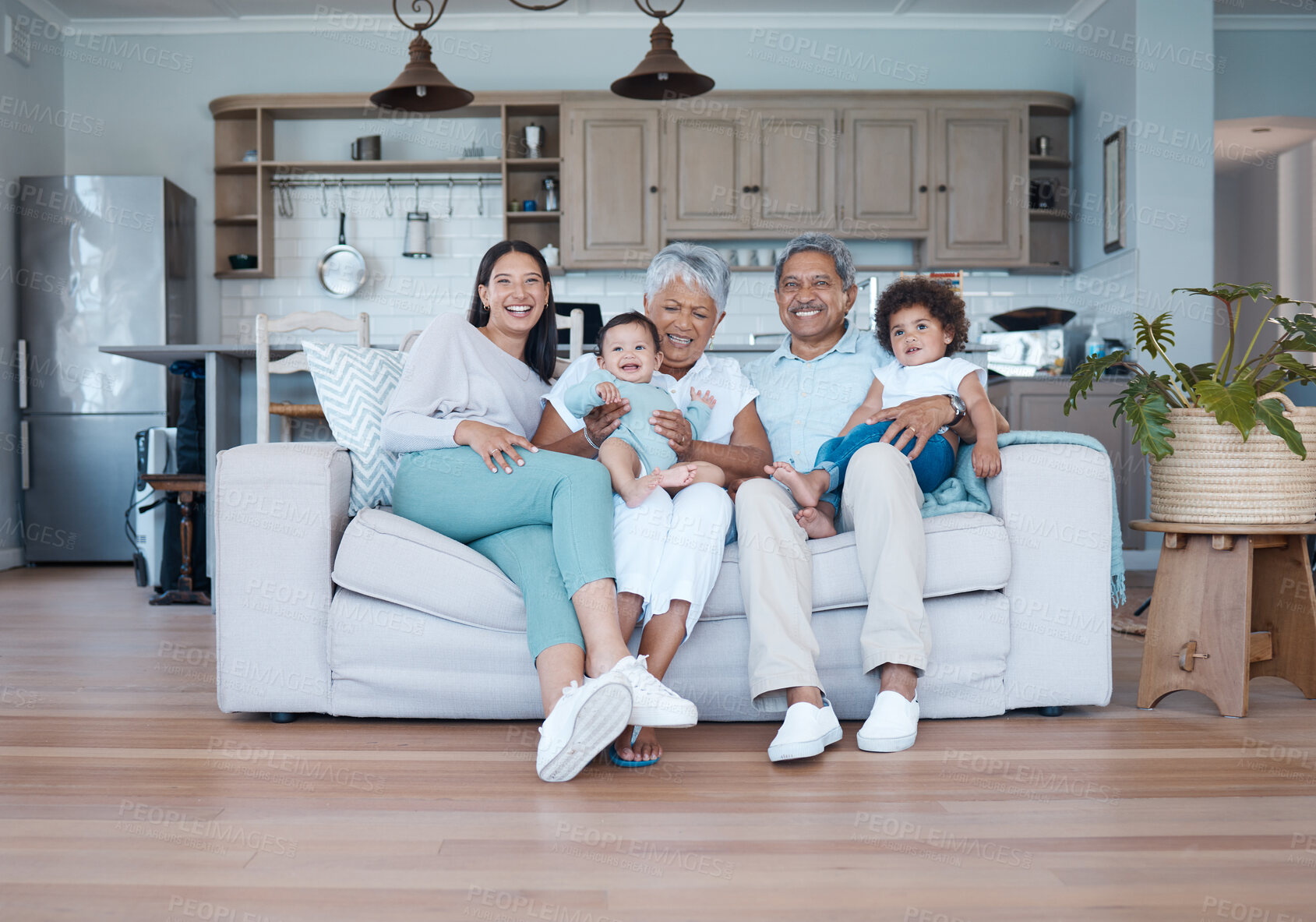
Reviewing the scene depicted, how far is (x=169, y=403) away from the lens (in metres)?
5.06

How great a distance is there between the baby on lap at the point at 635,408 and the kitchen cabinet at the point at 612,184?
10.6 feet

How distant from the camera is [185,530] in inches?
149

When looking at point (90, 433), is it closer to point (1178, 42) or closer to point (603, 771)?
point (603, 771)

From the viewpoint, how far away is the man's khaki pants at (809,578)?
1.79 meters

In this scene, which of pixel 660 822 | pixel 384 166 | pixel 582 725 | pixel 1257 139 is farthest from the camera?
pixel 1257 139

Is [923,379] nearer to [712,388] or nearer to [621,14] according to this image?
[712,388]

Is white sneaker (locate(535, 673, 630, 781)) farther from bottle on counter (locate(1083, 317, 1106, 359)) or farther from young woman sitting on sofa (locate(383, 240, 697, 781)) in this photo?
bottle on counter (locate(1083, 317, 1106, 359))

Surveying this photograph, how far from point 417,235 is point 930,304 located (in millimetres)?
3860

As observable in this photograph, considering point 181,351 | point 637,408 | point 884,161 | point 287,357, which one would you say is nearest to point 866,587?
point 637,408

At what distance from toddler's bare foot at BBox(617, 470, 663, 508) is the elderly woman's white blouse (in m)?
0.35

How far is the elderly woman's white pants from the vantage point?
1841 mm

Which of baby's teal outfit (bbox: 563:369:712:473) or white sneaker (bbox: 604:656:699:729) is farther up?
baby's teal outfit (bbox: 563:369:712:473)

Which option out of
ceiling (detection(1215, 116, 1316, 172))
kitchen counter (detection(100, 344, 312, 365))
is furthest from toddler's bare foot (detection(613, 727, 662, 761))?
ceiling (detection(1215, 116, 1316, 172))

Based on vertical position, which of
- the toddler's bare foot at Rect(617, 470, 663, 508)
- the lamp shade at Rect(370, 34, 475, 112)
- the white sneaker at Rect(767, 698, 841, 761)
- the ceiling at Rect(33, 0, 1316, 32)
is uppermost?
the ceiling at Rect(33, 0, 1316, 32)
